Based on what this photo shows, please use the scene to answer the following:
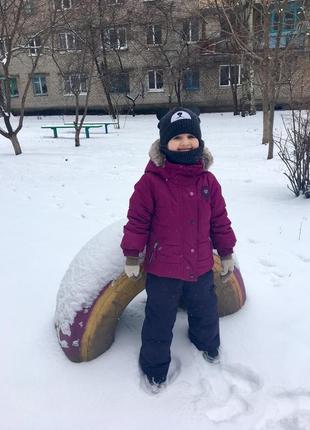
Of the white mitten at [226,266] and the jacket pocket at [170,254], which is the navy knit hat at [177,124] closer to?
the jacket pocket at [170,254]

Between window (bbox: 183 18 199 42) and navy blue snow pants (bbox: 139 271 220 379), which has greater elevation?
window (bbox: 183 18 199 42)

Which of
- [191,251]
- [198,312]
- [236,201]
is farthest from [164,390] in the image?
[236,201]

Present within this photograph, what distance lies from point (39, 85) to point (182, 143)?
87.9 feet

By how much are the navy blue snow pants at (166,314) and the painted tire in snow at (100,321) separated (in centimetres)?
15

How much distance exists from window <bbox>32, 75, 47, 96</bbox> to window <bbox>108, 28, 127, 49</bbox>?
5.60 metres

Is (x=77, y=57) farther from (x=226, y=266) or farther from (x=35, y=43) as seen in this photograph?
(x=226, y=266)

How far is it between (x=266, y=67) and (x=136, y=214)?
820cm

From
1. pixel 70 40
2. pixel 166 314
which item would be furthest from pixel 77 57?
pixel 166 314

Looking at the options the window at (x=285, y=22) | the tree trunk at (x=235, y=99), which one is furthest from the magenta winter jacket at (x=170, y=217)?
the tree trunk at (x=235, y=99)

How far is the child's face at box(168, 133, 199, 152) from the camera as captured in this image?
198cm

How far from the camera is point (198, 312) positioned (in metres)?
2.23

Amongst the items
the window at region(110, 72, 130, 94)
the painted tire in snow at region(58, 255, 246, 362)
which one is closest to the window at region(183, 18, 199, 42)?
the window at region(110, 72, 130, 94)

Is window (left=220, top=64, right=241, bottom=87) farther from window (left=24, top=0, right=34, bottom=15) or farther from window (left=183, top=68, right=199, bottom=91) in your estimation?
window (left=24, top=0, right=34, bottom=15)

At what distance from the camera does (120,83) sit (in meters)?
24.9
